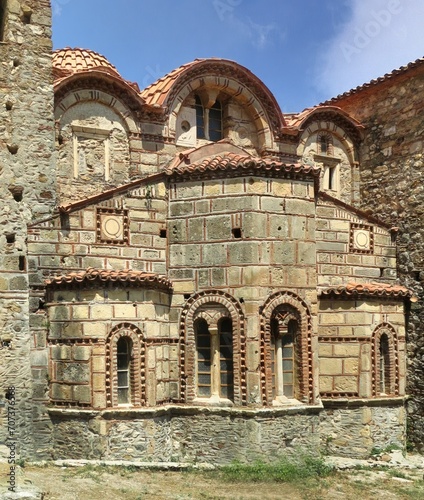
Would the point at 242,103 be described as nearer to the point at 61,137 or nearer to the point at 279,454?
the point at 61,137

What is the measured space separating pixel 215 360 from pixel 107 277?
254 cm

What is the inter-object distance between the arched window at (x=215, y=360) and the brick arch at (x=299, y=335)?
24.6 inches

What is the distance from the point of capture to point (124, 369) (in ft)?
44.3

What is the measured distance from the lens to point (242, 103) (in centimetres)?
1720

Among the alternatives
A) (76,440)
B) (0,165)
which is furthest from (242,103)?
(76,440)

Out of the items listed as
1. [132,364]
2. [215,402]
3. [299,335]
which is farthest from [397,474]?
[132,364]

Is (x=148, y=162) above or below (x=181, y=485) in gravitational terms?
above

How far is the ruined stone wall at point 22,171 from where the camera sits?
13367 millimetres

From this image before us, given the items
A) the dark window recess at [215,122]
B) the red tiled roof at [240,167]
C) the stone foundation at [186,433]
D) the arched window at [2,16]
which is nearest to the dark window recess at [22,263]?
the stone foundation at [186,433]

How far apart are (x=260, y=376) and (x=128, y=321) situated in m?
2.55

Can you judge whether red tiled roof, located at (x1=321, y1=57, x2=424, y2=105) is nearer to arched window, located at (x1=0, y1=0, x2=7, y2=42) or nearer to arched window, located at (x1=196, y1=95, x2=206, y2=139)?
arched window, located at (x1=196, y1=95, x2=206, y2=139)

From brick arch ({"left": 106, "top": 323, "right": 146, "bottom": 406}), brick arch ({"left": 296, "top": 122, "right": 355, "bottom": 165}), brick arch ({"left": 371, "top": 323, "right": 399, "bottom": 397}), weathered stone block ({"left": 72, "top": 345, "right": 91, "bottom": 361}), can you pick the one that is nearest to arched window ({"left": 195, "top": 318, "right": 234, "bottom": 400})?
brick arch ({"left": 106, "top": 323, "right": 146, "bottom": 406})

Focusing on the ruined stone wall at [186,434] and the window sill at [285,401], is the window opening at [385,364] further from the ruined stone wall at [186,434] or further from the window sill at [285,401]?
the window sill at [285,401]

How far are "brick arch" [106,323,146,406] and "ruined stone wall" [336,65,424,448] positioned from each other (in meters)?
6.26
